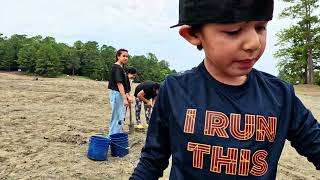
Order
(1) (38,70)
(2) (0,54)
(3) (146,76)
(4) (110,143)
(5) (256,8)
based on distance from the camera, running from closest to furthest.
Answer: (5) (256,8)
(4) (110,143)
(1) (38,70)
(2) (0,54)
(3) (146,76)

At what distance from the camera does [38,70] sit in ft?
154

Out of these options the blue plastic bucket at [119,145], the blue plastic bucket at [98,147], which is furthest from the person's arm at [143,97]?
the blue plastic bucket at [98,147]

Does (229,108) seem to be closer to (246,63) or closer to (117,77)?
(246,63)

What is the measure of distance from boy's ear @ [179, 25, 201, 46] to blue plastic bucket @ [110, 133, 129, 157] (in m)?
5.73

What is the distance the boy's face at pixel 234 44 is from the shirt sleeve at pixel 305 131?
0.84ft

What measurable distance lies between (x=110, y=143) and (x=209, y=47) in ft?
19.4

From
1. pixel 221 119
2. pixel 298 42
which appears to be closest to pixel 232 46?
pixel 221 119

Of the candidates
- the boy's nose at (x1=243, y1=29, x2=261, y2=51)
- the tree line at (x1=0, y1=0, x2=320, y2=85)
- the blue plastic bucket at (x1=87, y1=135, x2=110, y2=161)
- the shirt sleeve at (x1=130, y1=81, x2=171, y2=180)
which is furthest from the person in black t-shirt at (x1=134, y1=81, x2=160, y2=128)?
→ the tree line at (x1=0, y1=0, x2=320, y2=85)

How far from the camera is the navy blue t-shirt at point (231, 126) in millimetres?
1515

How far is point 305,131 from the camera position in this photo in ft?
5.18

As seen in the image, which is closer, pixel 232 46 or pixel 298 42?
pixel 232 46

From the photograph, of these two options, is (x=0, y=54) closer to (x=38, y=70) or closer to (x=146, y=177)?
(x=38, y=70)

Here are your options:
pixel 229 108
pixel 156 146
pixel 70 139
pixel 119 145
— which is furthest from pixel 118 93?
pixel 229 108

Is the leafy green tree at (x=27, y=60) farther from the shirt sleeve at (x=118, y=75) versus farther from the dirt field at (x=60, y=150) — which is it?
the shirt sleeve at (x=118, y=75)
